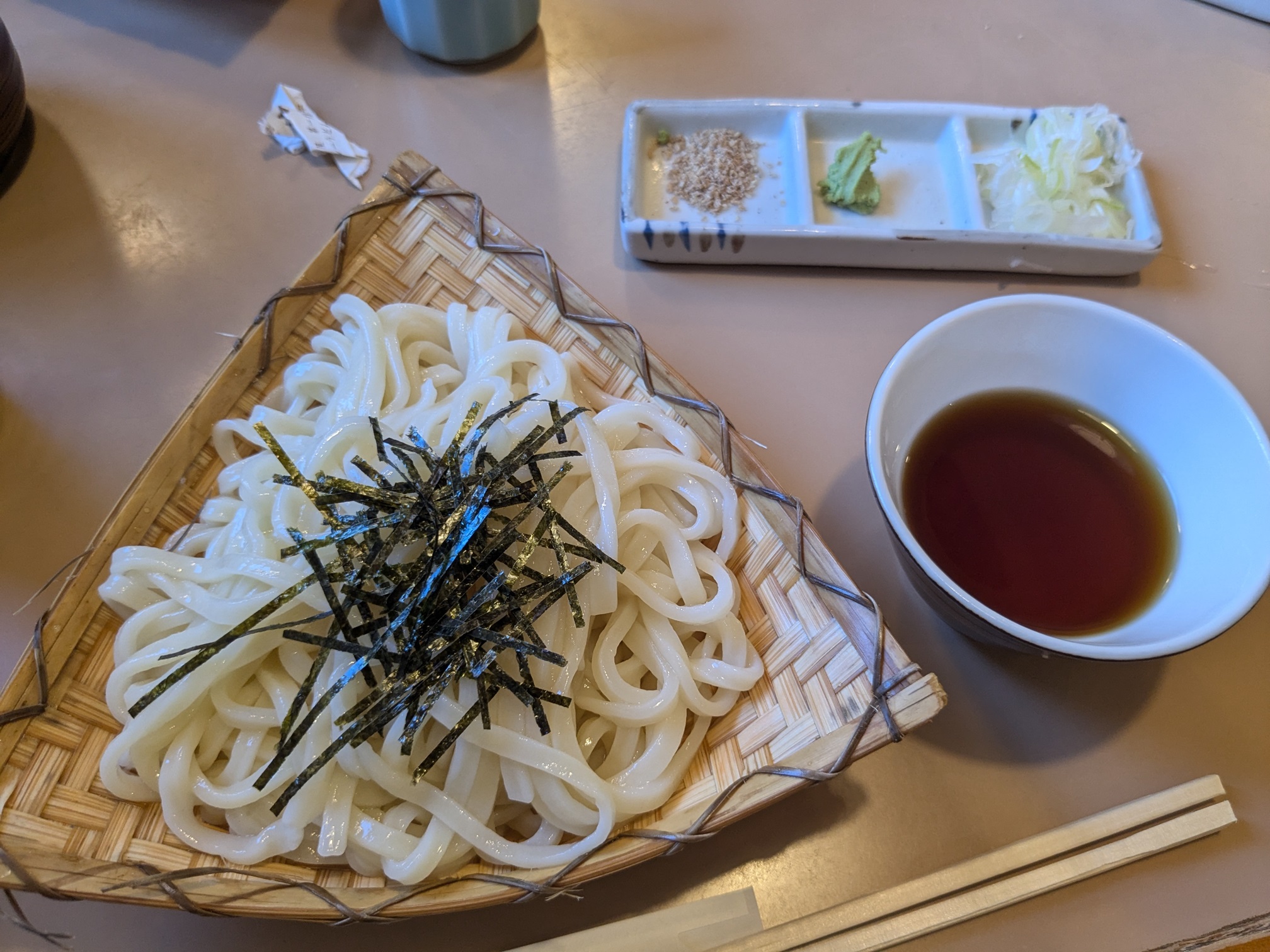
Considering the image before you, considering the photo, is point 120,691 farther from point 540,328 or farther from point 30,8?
point 30,8

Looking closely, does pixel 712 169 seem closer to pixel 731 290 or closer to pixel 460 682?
pixel 731 290

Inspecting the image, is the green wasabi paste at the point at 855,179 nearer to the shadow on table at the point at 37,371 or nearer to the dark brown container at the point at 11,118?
the shadow on table at the point at 37,371

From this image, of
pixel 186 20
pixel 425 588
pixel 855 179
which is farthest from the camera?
pixel 186 20

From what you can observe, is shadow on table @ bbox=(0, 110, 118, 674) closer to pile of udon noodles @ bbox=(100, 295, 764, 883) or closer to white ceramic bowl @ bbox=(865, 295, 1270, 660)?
pile of udon noodles @ bbox=(100, 295, 764, 883)

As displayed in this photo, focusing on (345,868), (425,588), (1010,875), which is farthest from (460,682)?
(1010,875)

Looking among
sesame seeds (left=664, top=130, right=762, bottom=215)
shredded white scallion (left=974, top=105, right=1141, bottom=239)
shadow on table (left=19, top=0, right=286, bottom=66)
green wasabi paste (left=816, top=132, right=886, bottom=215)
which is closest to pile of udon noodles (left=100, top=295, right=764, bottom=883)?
sesame seeds (left=664, top=130, right=762, bottom=215)

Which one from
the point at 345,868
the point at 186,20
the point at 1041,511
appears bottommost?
the point at 345,868
